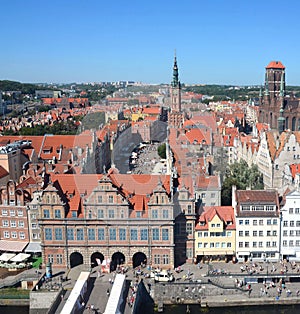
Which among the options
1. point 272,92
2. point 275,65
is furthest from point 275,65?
point 272,92

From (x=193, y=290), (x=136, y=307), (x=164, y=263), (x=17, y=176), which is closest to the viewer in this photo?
(x=136, y=307)

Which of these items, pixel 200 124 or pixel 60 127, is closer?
pixel 200 124

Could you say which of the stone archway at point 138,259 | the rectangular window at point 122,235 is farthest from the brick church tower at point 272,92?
the rectangular window at point 122,235

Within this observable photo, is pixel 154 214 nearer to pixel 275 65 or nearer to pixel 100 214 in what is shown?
pixel 100 214

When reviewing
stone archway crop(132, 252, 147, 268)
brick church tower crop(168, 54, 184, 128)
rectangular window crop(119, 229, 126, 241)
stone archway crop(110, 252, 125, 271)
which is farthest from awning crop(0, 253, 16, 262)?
brick church tower crop(168, 54, 184, 128)

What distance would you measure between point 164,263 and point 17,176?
30.9m

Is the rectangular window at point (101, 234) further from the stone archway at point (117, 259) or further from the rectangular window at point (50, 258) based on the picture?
the rectangular window at point (50, 258)

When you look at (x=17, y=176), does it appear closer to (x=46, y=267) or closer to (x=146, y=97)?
(x=46, y=267)

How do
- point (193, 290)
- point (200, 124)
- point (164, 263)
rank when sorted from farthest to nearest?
point (200, 124) < point (164, 263) < point (193, 290)

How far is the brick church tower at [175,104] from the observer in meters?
54.9

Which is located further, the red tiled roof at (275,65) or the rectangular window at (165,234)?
the red tiled roof at (275,65)

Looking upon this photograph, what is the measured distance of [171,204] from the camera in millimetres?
38656

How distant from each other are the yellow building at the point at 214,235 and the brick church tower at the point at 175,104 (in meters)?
18.9

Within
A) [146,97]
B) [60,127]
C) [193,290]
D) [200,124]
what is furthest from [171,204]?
[60,127]
